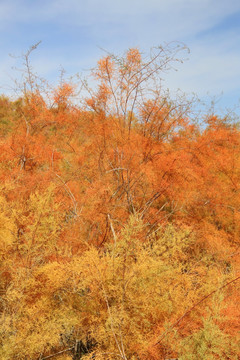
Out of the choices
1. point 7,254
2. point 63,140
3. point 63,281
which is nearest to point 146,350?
point 63,281

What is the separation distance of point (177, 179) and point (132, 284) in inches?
175

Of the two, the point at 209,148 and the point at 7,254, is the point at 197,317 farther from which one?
the point at 209,148

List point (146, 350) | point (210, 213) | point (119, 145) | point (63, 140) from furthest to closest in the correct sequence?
point (63, 140) → point (210, 213) → point (119, 145) → point (146, 350)

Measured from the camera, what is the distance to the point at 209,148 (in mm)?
9164

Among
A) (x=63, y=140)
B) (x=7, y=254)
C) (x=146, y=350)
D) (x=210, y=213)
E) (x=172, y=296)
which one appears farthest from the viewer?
(x=63, y=140)

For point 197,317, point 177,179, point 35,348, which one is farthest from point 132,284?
point 177,179

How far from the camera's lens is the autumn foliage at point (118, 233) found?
344 centimetres

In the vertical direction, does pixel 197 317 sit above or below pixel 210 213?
below

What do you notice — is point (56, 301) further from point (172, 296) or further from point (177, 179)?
point (177, 179)

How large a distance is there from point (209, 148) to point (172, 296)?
251 inches

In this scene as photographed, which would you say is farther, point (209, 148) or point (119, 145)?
point (209, 148)

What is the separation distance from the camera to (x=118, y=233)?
454cm

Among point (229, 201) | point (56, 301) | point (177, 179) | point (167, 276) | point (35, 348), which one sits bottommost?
point (35, 348)

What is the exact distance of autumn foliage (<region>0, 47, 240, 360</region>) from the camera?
136 inches
